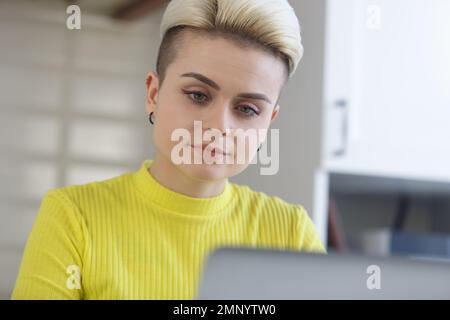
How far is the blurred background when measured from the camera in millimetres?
1256

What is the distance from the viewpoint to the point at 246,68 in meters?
0.70

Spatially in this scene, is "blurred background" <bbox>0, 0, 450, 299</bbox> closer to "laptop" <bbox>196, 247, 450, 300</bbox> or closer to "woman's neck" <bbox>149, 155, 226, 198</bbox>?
"woman's neck" <bbox>149, 155, 226, 198</bbox>

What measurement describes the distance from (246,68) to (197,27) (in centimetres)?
7

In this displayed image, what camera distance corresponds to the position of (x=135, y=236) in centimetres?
73

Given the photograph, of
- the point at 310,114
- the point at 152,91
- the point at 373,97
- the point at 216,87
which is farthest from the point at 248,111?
the point at 373,97

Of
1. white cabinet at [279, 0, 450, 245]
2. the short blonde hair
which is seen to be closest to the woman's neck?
the short blonde hair

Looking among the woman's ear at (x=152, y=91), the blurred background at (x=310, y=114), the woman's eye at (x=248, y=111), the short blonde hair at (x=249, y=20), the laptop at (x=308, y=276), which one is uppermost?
the blurred background at (x=310, y=114)

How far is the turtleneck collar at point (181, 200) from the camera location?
0.74 metres

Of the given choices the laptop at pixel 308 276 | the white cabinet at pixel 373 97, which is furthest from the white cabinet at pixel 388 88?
the laptop at pixel 308 276

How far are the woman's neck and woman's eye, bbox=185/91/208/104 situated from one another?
0.08 m

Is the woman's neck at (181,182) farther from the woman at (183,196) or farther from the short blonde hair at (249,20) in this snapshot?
the short blonde hair at (249,20)

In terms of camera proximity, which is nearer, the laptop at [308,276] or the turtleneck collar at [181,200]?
the laptop at [308,276]

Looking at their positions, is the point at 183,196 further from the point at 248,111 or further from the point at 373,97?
the point at 373,97
